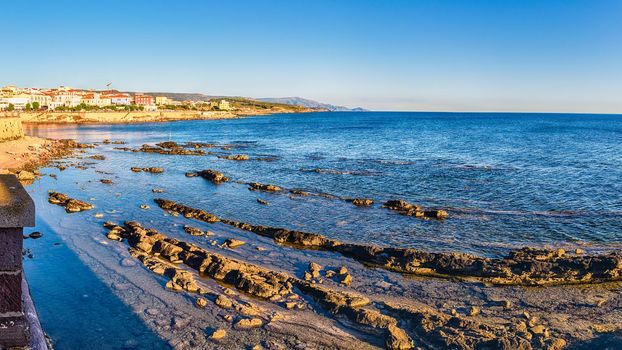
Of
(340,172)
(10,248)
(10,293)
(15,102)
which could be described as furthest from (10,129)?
(15,102)

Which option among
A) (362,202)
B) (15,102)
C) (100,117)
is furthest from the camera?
(15,102)

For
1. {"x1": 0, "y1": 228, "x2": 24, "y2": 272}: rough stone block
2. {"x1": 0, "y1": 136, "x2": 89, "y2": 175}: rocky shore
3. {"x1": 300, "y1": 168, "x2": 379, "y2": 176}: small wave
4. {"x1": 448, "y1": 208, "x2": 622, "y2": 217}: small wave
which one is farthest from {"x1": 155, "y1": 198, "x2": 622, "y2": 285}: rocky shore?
{"x1": 0, "y1": 136, "x2": 89, "y2": 175}: rocky shore

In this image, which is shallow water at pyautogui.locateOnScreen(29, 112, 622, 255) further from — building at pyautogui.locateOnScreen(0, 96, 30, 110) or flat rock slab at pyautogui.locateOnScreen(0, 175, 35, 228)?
building at pyautogui.locateOnScreen(0, 96, 30, 110)

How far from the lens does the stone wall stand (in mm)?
52156

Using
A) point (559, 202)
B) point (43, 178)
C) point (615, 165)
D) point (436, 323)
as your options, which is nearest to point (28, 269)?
point (436, 323)

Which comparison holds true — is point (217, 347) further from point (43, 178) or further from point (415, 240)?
point (43, 178)

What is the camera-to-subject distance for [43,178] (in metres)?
35.9

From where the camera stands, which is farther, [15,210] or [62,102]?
[62,102]

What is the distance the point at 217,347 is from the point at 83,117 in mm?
135846

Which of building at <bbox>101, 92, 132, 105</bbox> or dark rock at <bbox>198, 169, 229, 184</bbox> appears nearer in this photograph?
dark rock at <bbox>198, 169, 229, 184</bbox>

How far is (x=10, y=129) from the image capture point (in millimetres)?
54344

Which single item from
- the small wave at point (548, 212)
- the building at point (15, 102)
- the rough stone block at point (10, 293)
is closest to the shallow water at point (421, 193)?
the small wave at point (548, 212)

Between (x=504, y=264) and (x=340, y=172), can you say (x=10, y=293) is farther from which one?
(x=340, y=172)

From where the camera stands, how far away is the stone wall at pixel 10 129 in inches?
2053
